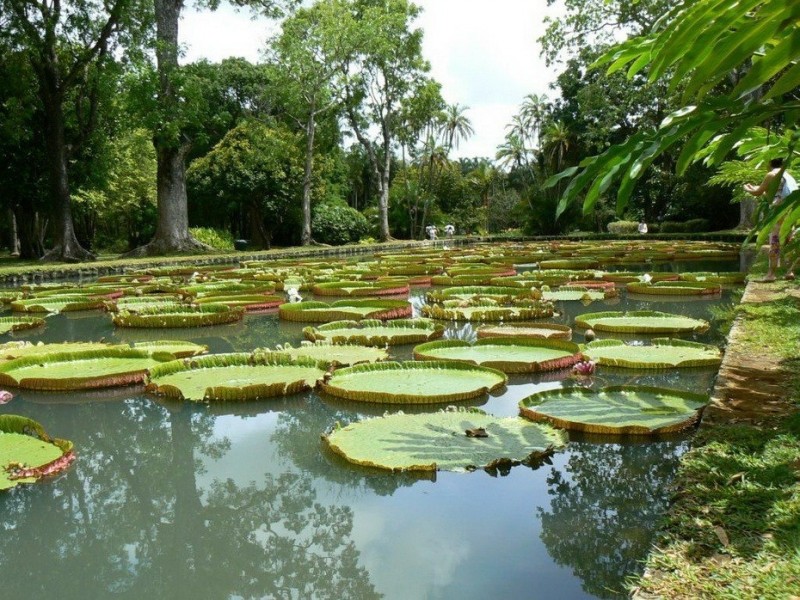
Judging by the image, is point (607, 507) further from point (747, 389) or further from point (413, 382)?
point (413, 382)

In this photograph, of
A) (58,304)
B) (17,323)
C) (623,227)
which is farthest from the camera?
(623,227)

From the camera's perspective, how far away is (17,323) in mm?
6676

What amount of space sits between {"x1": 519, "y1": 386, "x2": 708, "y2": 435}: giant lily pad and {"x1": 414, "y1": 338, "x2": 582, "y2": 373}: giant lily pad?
0.78m

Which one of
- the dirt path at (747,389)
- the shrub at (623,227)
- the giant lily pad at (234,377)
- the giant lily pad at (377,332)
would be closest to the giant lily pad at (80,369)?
the giant lily pad at (234,377)

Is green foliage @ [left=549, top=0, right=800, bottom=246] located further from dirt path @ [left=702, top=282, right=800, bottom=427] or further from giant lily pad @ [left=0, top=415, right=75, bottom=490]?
giant lily pad @ [left=0, top=415, right=75, bottom=490]

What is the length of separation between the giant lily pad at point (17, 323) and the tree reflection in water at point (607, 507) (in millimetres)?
5633

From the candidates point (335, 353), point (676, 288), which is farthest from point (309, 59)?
point (335, 353)

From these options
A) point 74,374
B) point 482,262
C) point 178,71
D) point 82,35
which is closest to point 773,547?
point 74,374

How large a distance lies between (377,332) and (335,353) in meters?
0.94

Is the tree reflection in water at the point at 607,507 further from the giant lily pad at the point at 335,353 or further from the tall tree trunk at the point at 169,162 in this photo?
the tall tree trunk at the point at 169,162

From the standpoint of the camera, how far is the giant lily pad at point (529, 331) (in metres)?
5.46

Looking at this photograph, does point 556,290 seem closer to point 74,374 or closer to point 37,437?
point 74,374

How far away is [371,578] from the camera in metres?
2.11

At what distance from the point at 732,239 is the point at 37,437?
73.0 feet
